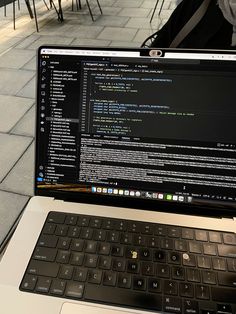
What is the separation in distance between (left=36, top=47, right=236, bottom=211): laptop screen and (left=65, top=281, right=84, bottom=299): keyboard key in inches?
7.4

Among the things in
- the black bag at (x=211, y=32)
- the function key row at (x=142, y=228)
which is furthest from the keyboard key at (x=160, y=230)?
the black bag at (x=211, y=32)

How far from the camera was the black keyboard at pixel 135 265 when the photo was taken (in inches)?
22.0

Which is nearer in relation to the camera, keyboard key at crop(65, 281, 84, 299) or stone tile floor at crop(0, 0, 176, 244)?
keyboard key at crop(65, 281, 84, 299)

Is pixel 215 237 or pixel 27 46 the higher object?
pixel 215 237

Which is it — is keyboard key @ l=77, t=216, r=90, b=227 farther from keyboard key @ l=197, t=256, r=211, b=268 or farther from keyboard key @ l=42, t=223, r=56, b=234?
keyboard key @ l=197, t=256, r=211, b=268

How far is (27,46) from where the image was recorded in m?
3.10

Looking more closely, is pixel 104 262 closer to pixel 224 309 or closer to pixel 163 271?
pixel 163 271

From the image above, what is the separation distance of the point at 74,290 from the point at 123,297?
0.26 feet

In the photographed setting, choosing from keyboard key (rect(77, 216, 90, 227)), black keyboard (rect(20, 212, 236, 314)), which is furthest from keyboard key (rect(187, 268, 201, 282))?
keyboard key (rect(77, 216, 90, 227))

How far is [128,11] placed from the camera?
406 centimetres

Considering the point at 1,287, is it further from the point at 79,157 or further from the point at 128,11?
the point at 128,11

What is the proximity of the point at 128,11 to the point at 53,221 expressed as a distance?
3.85 m

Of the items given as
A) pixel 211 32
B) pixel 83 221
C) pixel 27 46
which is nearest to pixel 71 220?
pixel 83 221

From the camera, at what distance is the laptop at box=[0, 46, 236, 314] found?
591 millimetres
